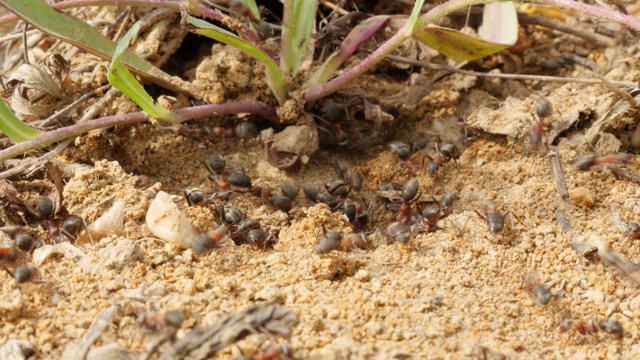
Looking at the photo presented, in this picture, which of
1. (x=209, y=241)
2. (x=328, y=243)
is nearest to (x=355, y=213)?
(x=328, y=243)

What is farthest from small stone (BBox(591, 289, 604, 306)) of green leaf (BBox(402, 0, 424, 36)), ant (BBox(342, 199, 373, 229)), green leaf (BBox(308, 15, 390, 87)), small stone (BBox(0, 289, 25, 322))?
small stone (BBox(0, 289, 25, 322))

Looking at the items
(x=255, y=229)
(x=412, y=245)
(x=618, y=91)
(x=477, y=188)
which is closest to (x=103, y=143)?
(x=255, y=229)

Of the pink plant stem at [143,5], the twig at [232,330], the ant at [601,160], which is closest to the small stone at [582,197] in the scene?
the ant at [601,160]

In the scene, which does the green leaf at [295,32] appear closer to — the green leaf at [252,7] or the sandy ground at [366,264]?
the green leaf at [252,7]

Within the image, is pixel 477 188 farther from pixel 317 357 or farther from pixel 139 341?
pixel 139 341

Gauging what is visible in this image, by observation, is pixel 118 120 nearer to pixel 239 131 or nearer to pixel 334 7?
pixel 239 131

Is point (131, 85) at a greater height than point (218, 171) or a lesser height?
greater
